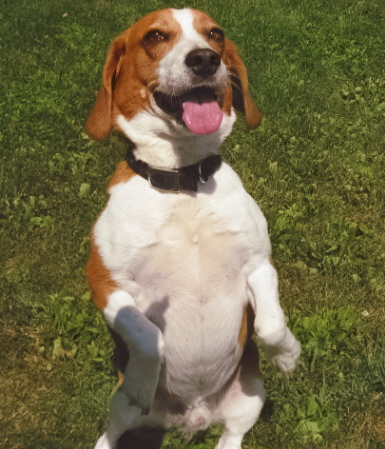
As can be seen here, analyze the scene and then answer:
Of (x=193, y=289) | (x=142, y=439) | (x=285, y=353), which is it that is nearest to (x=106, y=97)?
(x=193, y=289)

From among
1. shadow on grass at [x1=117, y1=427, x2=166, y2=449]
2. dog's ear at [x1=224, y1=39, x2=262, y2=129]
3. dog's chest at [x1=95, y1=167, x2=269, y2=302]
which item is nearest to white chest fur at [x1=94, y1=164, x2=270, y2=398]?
dog's chest at [x1=95, y1=167, x2=269, y2=302]

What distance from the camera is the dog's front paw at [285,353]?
3242 mm

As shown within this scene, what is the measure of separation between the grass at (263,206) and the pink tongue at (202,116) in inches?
63.5

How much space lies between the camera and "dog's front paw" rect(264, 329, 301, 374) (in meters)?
3.24

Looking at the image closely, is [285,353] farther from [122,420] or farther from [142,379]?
[122,420]

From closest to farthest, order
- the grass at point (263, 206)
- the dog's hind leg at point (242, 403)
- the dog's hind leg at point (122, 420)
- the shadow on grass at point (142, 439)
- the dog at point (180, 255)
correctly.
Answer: the dog at point (180, 255)
the dog's hind leg at point (122, 420)
the dog's hind leg at point (242, 403)
the shadow on grass at point (142, 439)
the grass at point (263, 206)

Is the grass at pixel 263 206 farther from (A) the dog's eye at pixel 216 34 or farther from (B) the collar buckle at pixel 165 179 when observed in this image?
(A) the dog's eye at pixel 216 34

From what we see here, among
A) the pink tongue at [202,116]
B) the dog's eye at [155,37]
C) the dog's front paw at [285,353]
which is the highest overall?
the dog's eye at [155,37]

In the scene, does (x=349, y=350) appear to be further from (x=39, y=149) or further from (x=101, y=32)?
(x=101, y=32)

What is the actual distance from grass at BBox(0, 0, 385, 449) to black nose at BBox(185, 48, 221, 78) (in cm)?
186

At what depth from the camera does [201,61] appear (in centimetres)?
317

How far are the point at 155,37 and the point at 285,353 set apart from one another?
190cm

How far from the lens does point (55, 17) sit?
923 cm


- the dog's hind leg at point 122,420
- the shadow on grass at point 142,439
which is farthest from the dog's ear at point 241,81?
the shadow on grass at point 142,439
